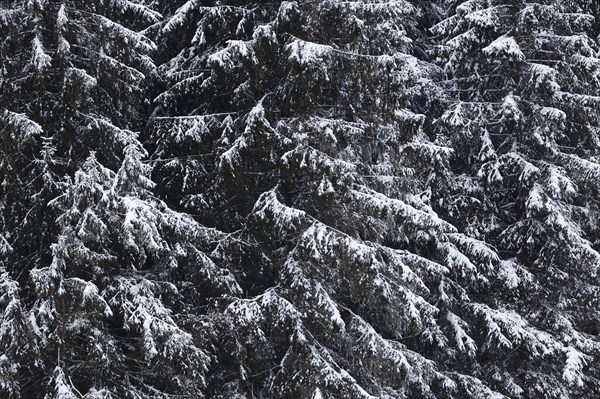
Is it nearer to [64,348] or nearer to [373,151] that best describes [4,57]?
[64,348]

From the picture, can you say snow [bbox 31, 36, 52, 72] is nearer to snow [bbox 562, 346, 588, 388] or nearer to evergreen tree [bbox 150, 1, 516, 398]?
evergreen tree [bbox 150, 1, 516, 398]

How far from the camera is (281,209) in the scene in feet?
29.7

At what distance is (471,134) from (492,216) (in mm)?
1597

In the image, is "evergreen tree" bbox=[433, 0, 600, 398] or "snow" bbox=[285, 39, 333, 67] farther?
"evergreen tree" bbox=[433, 0, 600, 398]

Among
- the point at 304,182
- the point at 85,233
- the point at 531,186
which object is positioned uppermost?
the point at 85,233

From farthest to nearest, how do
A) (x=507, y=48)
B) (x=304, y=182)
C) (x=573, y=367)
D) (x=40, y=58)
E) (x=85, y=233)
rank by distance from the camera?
(x=507, y=48) → (x=573, y=367) → (x=304, y=182) → (x=40, y=58) → (x=85, y=233)

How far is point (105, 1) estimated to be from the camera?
9086 millimetres

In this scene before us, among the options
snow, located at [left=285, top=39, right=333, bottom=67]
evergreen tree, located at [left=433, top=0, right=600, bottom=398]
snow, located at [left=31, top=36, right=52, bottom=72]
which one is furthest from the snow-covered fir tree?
evergreen tree, located at [left=433, top=0, right=600, bottom=398]

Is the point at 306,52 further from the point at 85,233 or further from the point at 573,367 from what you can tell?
the point at 573,367

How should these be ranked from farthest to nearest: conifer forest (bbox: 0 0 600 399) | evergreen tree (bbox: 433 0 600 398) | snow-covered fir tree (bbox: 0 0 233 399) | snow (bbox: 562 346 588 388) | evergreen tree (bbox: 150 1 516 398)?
evergreen tree (bbox: 433 0 600 398), snow (bbox: 562 346 588 388), evergreen tree (bbox: 150 1 516 398), conifer forest (bbox: 0 0 600 399), snow-covered fir tree (bbox: 0 0 233 399)

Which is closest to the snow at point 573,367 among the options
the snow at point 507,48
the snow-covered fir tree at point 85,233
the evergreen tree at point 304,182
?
the evergreen tree at point 304,182

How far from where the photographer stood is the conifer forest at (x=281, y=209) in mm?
8023

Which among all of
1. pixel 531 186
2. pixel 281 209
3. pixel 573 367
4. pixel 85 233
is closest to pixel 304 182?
pixel 281 209

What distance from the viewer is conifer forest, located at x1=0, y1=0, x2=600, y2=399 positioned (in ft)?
26.3
